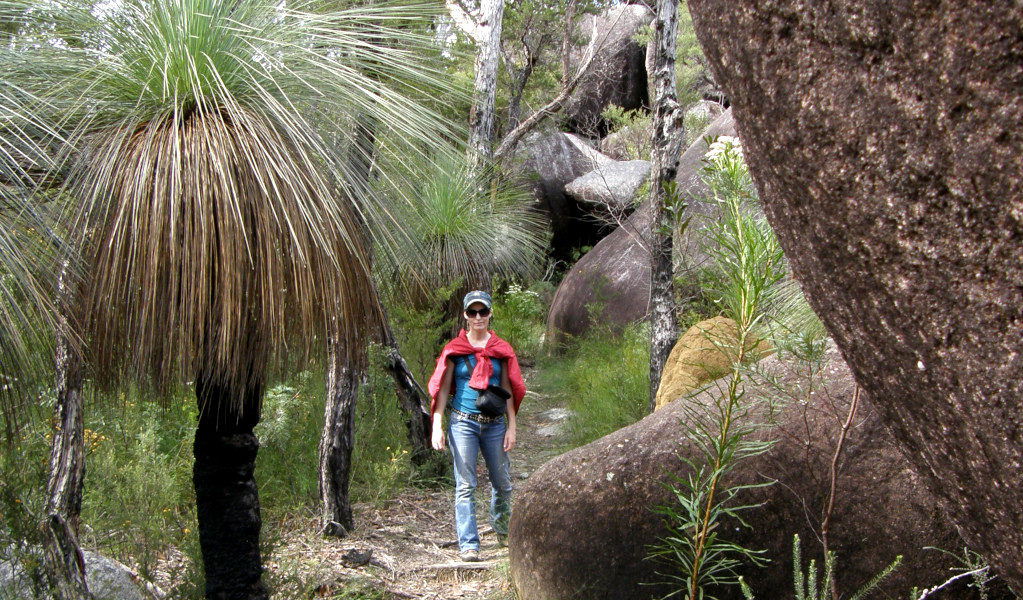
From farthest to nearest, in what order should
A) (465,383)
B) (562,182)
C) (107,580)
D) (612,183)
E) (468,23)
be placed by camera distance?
1. (562,182)
2. (612,183)
3. (468,23)
4. (465,383)
5. (107,580)

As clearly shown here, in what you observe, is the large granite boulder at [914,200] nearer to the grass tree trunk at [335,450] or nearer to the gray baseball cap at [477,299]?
the gray baseball cap at [477,299]

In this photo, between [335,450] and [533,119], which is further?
[533,119]

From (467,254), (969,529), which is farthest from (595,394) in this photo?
(969,529)

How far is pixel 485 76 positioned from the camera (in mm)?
8805

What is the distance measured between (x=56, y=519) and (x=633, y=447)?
7.01 ft

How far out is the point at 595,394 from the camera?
8.00 metres

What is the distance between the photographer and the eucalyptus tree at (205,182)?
2.40 m

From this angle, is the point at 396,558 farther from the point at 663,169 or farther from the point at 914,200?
the point at 914,200

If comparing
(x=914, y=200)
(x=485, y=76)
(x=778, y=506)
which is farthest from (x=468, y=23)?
(x=914, y=200)

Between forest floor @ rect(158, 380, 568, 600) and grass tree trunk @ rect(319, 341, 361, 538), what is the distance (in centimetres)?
14

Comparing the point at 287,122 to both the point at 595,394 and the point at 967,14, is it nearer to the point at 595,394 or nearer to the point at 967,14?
the point at 967,14

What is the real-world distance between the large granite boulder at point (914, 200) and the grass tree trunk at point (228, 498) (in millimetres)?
2349

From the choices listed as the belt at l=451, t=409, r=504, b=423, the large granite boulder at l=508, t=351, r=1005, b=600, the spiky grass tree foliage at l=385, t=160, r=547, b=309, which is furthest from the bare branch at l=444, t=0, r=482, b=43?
the large granite boulder at l=508, t=351, r=1005, b=600

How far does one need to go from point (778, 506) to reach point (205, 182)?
92.4 inches
